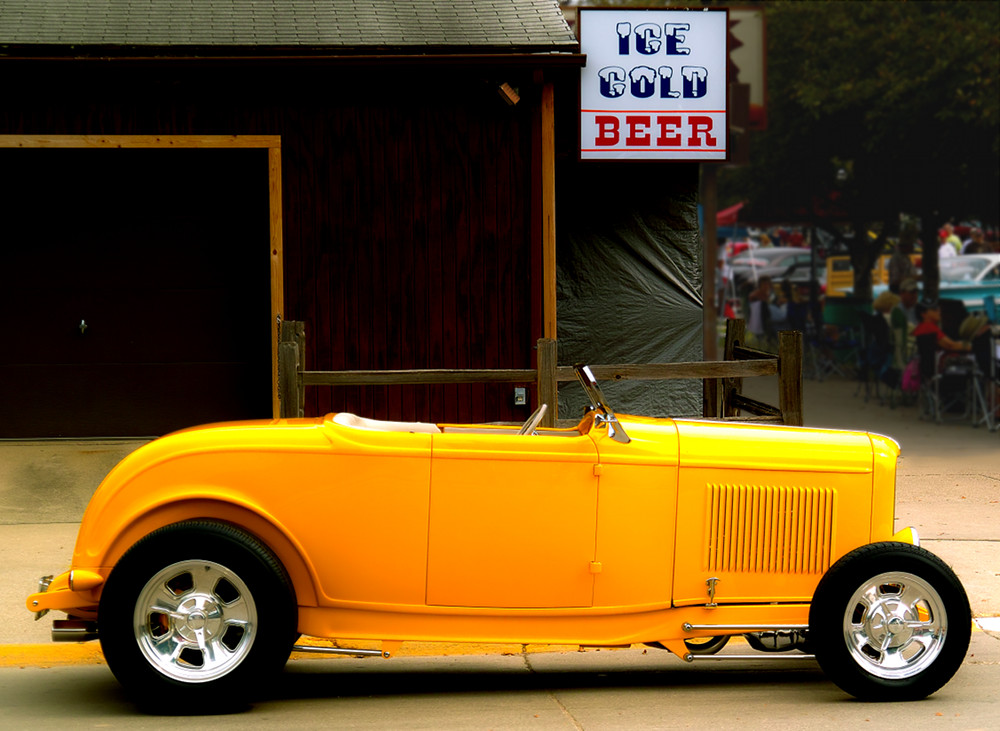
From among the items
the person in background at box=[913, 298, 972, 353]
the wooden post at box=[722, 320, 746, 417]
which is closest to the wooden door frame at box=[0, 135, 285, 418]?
the wooden post at box=[722, 320, 746, 417]

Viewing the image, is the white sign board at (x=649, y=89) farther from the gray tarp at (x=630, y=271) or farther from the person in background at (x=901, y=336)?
the person in background at (x=901, y=336)

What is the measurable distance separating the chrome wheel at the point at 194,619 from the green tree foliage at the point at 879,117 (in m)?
19.6

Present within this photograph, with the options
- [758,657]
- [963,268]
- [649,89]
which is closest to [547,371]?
[758,657]

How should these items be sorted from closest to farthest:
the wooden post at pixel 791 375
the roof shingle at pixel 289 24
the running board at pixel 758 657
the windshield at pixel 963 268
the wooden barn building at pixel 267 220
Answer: the running board at pixel 758 657, the wooden post at pixel 791 375, the roof shingle at pixel 289 24, the wooden barn building at pixel 267 220, the windshield at pixel 963 268

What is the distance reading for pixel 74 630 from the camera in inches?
215

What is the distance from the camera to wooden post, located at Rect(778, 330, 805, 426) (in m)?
8.23

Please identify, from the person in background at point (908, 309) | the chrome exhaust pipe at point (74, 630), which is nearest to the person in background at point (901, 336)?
the person in background at point (908, 309)

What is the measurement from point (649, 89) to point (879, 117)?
14.0m

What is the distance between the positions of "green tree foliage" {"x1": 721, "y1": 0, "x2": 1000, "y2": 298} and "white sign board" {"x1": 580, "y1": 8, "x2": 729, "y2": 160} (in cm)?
1212

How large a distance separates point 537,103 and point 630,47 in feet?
3.78

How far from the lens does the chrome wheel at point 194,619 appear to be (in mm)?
5328

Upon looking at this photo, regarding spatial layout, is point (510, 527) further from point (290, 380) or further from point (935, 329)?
point (935, 329)

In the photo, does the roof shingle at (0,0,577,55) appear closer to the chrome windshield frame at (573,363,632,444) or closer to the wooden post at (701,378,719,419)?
the wooden post at (701,378,719,419)

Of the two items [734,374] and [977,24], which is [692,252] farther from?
[977,24]
